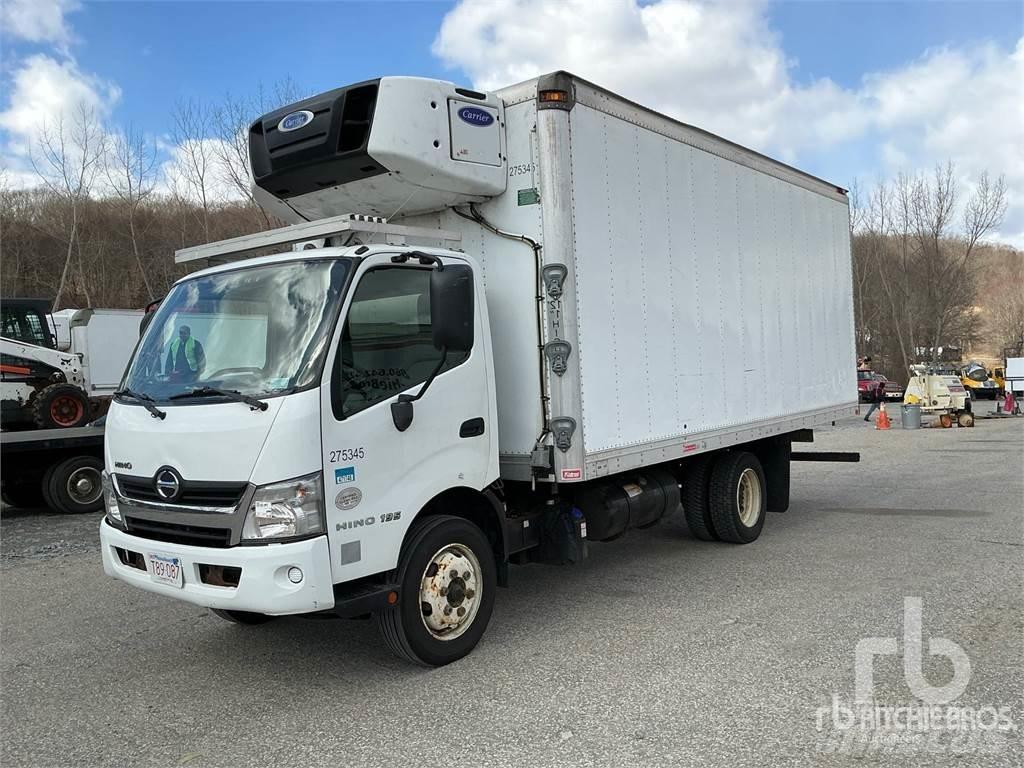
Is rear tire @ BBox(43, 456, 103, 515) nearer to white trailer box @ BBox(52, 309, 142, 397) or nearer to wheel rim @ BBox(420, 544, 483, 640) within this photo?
white trailer box @ BBox(52, 309, 142, 397)

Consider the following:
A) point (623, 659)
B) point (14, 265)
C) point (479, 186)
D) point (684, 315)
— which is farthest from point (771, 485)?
point (14, 265)

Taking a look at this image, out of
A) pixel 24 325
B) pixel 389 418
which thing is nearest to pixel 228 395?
pixel 389 418

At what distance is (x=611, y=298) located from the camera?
5789 millimetres

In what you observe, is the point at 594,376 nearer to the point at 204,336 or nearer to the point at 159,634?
the point at 204,336

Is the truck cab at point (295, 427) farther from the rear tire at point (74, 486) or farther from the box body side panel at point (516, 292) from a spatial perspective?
the rear tire at point (74, 486)

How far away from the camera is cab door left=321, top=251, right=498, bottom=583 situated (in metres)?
4.21

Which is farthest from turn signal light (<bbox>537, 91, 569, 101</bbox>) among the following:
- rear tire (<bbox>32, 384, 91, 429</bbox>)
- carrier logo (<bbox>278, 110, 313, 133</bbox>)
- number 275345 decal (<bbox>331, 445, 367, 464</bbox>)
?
rear tire (<bbox>32, 384, 91, 429</bbox>)

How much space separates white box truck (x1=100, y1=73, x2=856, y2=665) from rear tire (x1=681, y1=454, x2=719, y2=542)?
0.22 metres

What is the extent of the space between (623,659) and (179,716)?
2487 millimetres

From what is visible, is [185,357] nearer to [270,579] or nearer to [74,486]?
[270,579]

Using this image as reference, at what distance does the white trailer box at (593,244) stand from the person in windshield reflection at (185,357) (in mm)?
1469

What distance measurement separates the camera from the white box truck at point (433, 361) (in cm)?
414

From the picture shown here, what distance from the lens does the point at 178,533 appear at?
4.29 metres

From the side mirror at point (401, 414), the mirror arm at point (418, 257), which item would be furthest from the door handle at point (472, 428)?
the mirror arm at point (418, 257)
